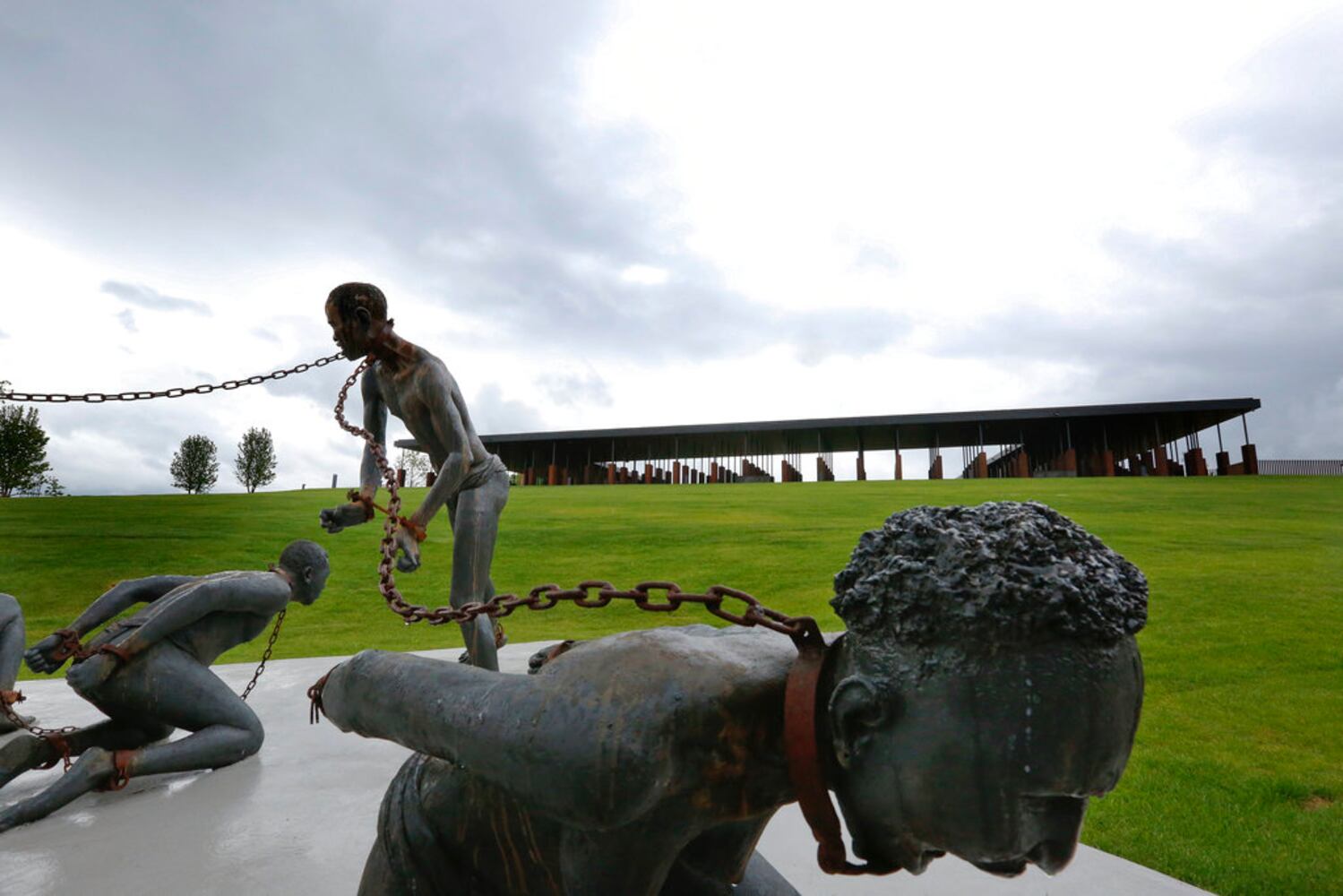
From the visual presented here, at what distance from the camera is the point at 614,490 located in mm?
32062

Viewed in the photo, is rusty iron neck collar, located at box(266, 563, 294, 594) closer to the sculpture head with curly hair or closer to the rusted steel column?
the sculpture head with curly hair

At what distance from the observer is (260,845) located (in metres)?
2.96

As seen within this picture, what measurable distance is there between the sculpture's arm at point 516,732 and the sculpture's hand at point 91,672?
3.27 m

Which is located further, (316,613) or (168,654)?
(316,613)

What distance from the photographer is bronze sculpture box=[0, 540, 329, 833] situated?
11.5ft

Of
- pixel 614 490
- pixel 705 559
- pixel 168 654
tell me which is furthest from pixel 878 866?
pixel 614 490

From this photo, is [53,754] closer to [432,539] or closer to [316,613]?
[316,613]

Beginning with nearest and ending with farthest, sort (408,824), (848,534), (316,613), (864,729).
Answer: (864,729) < (408,824) < (316,613) < (848,534)

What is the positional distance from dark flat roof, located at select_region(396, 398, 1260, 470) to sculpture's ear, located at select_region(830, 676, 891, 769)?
33.0 metres

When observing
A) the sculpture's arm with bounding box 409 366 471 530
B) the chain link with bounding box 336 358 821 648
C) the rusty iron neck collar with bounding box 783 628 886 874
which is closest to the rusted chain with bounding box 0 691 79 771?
the sculpture's arm with bounding box 409 366 471 530

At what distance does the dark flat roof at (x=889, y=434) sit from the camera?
3272 cm

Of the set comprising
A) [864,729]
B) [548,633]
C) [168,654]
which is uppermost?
[864,729]

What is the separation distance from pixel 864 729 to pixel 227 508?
102 feet

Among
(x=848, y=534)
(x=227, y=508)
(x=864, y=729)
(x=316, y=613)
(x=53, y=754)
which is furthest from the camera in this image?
(x=227, y=508)
